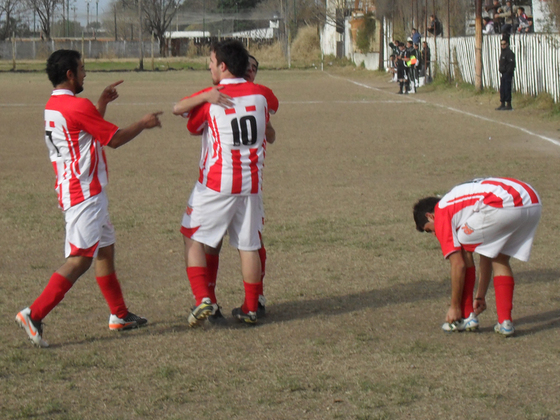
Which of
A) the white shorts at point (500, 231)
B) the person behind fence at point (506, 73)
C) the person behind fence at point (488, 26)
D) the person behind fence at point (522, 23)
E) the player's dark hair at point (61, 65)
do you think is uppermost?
the person behind fence at point (488, 26)

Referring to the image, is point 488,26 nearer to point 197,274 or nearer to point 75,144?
point 197,274

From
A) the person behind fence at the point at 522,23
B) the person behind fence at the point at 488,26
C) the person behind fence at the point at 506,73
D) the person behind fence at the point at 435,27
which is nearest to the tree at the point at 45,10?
the person behind fence at the point at 435,27

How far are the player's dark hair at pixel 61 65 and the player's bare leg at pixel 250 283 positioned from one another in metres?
1.53

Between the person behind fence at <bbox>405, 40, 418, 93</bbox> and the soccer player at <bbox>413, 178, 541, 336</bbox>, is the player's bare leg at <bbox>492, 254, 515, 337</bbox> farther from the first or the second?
the person behind fence at <bbox>405, 40, 418, 93</bbox>

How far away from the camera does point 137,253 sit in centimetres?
723

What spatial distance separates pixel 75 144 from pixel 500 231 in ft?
8.34

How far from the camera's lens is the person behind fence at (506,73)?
21.5m

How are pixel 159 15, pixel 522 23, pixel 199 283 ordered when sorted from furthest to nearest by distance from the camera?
1. pixel 159 15
2. pixel 522 23
3. pixel 199 283

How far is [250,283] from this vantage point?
5.05m

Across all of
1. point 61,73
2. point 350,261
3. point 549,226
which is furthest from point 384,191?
point 61,73

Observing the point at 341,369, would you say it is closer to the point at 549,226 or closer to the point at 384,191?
the point at 549,226

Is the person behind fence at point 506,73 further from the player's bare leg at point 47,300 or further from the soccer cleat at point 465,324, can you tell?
the player's bare leg at point 47,300

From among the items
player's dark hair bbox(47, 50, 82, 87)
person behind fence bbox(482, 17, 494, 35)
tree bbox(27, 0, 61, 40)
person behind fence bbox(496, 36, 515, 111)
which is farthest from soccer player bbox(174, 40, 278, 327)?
tree bbox(27, 0, 61, 40)

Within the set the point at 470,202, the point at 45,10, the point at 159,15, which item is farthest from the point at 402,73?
the point at 45,10
